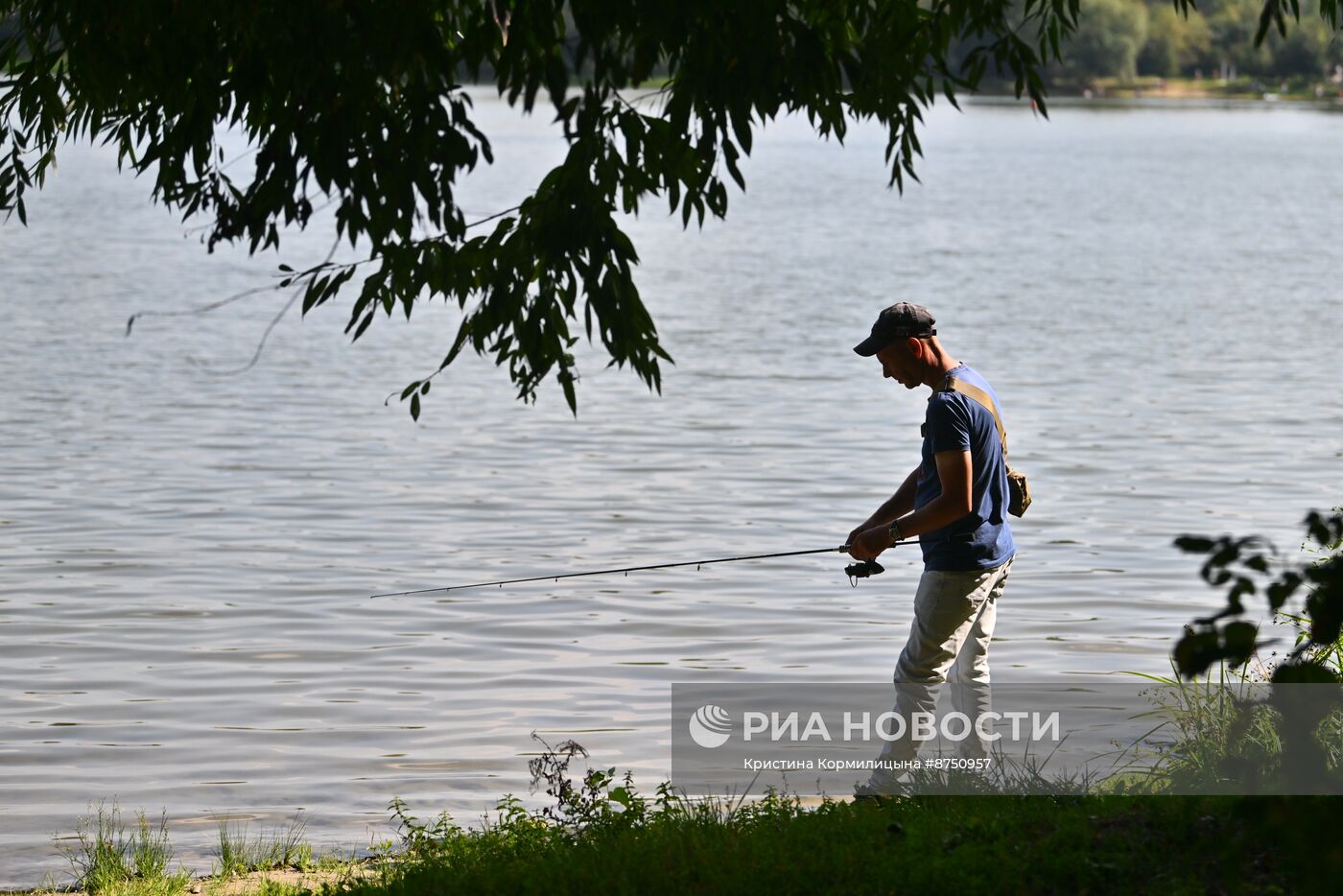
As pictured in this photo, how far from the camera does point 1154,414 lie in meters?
19.8

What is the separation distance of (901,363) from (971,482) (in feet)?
1.72

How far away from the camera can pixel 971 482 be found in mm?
6262

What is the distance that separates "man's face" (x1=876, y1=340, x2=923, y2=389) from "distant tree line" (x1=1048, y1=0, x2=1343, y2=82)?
139914 millimetres

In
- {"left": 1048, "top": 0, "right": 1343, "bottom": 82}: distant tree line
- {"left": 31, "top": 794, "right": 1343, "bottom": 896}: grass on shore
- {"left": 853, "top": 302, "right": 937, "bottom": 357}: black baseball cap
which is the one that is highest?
{"left": 1048, "top": 0, "right": 1343, "bottom": 82}: distant tree line

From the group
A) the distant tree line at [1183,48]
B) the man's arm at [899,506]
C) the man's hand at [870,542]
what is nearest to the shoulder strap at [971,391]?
the man's arm at [899,506]

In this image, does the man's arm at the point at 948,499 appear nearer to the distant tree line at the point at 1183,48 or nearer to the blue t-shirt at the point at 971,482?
the blue t-shirt at the point at 971,482

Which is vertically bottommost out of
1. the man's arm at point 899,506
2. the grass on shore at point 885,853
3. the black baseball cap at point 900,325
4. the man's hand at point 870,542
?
the grass on shore at point 885,853

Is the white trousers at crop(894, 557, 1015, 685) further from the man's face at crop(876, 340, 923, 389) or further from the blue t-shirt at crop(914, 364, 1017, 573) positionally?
the man's face at crop(876, 340, 923, 389)

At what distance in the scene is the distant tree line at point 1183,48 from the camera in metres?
148

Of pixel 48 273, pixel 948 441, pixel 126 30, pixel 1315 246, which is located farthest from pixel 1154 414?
pixel 1315 246

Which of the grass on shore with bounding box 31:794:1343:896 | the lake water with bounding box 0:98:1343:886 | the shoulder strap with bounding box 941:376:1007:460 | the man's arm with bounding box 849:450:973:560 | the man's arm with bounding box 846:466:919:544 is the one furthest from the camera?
the lake water with bounding box 0:98:1343:886

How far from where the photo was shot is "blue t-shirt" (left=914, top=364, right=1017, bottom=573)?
6258 millimetres

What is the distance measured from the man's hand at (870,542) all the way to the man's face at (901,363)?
529 mm

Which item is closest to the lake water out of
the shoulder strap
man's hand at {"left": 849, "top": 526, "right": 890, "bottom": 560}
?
man's hand at {"left": 849, "top": 526, "right": 890, "bottom": 560}
